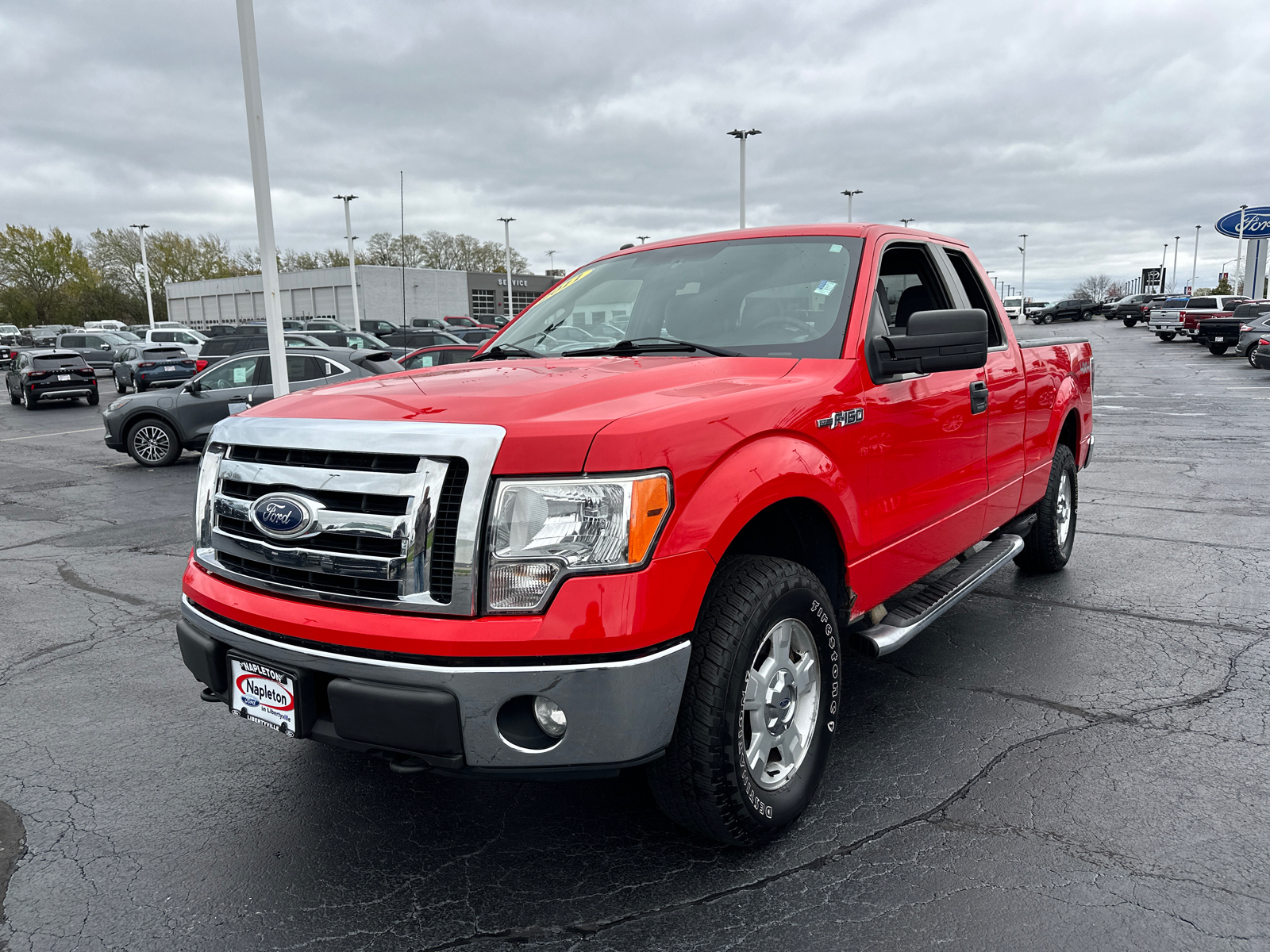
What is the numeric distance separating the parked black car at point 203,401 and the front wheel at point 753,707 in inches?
445

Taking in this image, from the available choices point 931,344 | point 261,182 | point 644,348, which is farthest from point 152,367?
point 931,344

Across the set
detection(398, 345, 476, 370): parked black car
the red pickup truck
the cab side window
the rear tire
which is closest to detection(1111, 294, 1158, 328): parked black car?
Answer: detection(398, 345, 476, 370): parked black car

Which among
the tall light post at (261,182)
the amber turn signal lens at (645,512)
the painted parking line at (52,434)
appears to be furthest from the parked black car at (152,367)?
the amber turn signal lens at (645,512)

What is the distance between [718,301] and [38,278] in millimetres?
97652

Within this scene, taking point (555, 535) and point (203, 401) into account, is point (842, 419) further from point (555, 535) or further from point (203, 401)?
point (203, 401)

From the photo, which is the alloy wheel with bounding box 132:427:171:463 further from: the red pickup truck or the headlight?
the headlight

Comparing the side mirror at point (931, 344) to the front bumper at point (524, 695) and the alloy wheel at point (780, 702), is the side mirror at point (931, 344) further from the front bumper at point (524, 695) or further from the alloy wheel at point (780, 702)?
the front bumper at point (524, 695)

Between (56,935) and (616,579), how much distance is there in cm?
185

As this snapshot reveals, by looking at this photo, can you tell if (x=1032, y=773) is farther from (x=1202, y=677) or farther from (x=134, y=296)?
(x=134, y=296)

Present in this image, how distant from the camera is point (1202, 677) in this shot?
417cm

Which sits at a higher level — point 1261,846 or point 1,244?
point 1,244

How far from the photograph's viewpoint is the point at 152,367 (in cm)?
2427

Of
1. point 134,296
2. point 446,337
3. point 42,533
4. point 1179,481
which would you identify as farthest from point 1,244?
point 1179,481

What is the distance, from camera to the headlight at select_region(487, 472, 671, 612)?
231 centimetres
